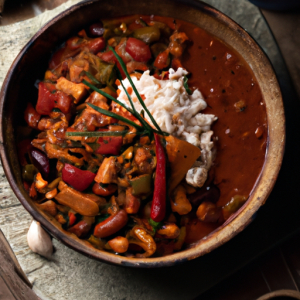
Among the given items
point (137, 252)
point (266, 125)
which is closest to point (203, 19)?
point (266, 125)

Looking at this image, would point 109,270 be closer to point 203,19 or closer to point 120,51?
point 120,51

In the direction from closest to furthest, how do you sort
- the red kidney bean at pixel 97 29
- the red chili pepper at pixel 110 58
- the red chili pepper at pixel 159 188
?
the red chili pepper at pixel 159 188, the red chili pepper at pixel 110 58, the red kidney bean at pixel 97 29

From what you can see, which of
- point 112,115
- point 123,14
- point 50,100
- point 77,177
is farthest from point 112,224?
point 123,14

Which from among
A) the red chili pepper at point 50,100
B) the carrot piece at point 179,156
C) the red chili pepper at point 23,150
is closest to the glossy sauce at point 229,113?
the carrot piece at point 179,156

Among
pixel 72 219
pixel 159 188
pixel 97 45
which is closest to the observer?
pixel 159 188

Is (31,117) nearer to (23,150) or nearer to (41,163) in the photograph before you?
(23,150)

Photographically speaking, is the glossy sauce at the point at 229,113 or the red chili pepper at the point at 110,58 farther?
the red chili pepper at the point at 110,58

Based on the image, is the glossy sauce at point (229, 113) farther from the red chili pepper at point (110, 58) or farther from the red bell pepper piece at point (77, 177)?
the red bell pepper piece at point (77, 177)

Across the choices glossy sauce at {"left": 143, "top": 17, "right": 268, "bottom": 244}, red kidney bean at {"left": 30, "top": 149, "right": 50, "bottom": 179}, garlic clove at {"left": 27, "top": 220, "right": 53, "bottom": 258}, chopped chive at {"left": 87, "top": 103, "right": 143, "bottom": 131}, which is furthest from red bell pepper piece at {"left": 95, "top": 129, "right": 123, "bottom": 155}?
garlic clove at {"left": 27, "top": 220, "right": 53, "bottom": 258}
